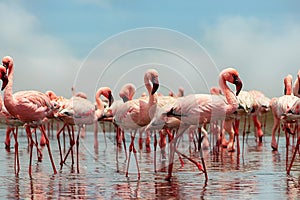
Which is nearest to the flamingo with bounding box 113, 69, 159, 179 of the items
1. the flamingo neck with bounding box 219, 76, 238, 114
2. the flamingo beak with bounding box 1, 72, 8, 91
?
the flamingo neck with bounding box 219, 76, 238, 114

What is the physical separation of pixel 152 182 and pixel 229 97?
269 cm

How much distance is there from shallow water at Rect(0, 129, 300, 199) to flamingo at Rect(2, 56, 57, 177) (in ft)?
2.97

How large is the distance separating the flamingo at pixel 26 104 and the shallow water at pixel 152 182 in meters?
0.91

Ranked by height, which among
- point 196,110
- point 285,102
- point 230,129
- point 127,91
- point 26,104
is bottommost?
point 230,129

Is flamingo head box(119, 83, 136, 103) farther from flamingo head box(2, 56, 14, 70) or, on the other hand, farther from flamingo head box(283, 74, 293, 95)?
flamingo head box(283, 74, 293, 95)

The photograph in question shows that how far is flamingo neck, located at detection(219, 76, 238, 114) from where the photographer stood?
1241cm

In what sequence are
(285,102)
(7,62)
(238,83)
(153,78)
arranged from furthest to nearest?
(285,102) < (238,83) < (7,62) < (153,78)

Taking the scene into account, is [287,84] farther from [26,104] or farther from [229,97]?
[26,104]

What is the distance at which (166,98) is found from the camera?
1345cm

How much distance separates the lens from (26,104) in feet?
40.8

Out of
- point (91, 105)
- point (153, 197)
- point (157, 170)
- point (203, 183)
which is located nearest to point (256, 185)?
point (203, 183)

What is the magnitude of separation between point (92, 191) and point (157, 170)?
3379 mm

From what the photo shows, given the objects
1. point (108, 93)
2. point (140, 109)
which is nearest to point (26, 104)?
point (140, 109)

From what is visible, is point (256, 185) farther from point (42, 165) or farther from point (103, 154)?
point (103, 154)
